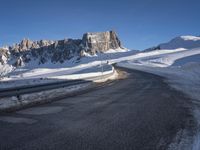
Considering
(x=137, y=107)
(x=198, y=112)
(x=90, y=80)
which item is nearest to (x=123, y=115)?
(x=137, y=107)

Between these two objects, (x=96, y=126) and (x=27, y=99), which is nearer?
(x=96, y=126)

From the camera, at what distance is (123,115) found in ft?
27.1

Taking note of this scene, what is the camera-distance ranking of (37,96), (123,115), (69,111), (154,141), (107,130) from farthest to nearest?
(37,96)
(69,111)
(123,115)
(107,130)
(154,141)

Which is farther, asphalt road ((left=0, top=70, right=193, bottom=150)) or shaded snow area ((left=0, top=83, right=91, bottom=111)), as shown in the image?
shaded snow area ((left=0, top=83, right=91, bottom=111))

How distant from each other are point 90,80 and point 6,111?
11824 millimetres

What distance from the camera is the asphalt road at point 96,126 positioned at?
18.2 feet

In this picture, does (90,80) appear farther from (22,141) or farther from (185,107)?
(22,141)

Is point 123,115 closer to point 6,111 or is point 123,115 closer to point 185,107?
point 185,107

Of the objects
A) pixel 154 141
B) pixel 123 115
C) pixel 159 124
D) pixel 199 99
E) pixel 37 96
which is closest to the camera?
pixel 154 141

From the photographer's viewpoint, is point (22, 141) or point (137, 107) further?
point (137, 107)

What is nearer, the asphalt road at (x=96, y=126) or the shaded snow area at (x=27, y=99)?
the asphalt road at (x=96, y=126)

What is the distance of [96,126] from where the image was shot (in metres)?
7.01

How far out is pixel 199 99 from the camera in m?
11.1

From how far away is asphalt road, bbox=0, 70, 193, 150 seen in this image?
219 inches
